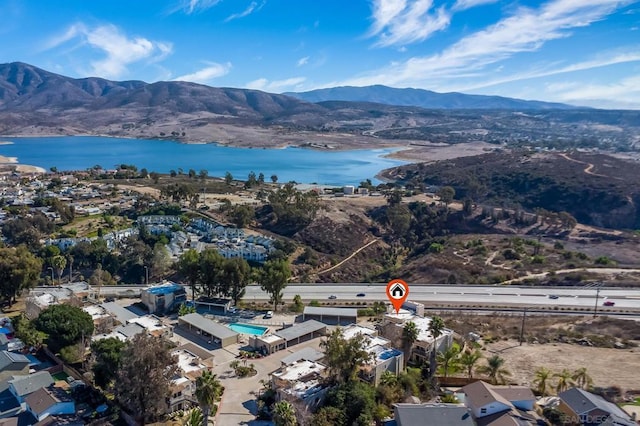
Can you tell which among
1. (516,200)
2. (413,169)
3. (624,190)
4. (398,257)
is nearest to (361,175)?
(413,169)

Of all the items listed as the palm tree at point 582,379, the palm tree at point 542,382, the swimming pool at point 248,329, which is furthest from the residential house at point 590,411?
the swimming pool at point 248,329

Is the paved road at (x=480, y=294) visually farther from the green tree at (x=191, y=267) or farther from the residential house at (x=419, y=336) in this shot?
the residential house at (x=419, y=336)

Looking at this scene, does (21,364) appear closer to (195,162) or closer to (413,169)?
(413,169)

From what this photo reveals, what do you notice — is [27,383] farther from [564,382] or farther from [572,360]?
[572,360]

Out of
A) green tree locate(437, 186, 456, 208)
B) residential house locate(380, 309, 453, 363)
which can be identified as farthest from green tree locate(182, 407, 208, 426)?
green tree locate(437, 186, 456, 208)

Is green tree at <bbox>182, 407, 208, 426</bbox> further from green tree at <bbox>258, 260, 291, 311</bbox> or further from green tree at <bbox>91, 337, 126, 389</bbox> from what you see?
green tree at <bbox>258, 260, 291, 311</bbox>

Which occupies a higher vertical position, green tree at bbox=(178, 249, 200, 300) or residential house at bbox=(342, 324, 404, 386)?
green tree at bbox=(178, 249, 200, 300)

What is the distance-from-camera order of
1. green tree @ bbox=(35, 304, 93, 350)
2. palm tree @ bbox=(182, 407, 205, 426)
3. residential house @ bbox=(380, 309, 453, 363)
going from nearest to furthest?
palm tree @ bbox=(182, 407, 205, 426)
residential house @ bbox=(380, 309, 453, 363)
green tree @ bbox=(35, 304, 93, 350)
